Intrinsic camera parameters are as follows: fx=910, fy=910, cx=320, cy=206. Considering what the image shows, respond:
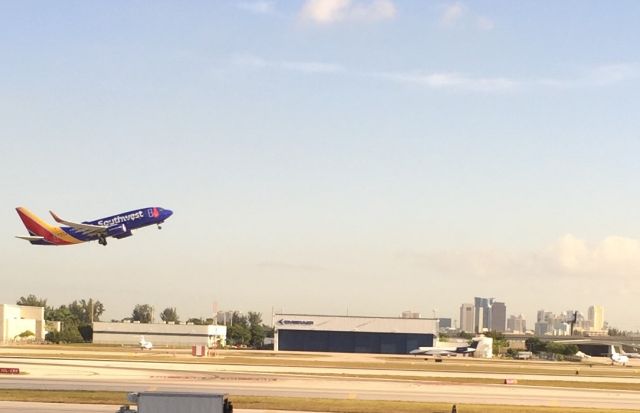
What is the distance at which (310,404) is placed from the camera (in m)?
68.8

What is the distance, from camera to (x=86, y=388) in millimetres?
77500

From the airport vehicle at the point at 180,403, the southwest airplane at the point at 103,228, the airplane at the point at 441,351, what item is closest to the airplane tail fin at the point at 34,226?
the southwest airplane at the point at 103,228

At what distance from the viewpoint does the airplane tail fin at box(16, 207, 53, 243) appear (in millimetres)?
99625

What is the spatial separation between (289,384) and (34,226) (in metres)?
35.4

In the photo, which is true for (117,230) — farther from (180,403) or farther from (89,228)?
(180,403)

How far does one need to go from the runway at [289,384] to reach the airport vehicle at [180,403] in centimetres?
2972

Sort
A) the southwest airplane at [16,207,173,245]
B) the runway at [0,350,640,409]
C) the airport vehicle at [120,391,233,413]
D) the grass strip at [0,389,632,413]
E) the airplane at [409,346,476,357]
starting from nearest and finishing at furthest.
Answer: the airport vehicle at [120,391,233,413] → the grass strip at [0,389,632,413] → the runway at [0,350,640,409] → the southwest airplane at [16,207,173,245] → the airplane at [409,346,476,357]

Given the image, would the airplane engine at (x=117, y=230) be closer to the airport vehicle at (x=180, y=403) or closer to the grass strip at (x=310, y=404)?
the grass strip at (x=310, y=404)

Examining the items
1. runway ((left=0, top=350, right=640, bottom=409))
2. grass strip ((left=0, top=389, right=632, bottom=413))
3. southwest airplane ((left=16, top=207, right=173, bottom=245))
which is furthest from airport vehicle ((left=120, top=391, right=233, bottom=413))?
southwest airplane ((left=16, top=207, right=173, bottom=245))

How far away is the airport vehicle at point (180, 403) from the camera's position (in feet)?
148

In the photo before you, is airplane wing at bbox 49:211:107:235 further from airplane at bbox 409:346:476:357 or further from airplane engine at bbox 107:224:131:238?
airplane at bbox 409:346:476:357

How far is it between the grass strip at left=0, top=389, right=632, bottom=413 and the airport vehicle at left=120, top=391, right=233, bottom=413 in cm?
1968

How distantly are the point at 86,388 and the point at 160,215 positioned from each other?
25177 millimetres

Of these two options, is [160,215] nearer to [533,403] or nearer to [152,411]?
[533,403]
